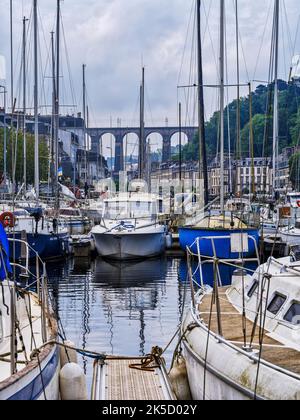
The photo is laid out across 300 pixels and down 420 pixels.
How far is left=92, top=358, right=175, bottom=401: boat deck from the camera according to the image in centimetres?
1266

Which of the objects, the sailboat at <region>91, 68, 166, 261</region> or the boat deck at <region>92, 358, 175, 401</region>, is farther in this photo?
the sailboat at <region>91, 68, 166, 261</region>

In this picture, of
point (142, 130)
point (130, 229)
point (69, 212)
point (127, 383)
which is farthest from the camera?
point (142, 130)

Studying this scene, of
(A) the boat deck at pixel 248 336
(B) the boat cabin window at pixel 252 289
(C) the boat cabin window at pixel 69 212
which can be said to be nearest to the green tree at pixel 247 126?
(C) the boat cabin window at pixel 69 212

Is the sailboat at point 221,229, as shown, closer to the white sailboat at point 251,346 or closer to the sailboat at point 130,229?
the sailboat at point 130,229

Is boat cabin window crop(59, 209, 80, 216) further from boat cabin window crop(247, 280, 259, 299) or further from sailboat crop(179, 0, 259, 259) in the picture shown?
boat cabin window crop(247, 280, 259, 299)

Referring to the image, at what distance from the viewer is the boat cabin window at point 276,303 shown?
12703 mm

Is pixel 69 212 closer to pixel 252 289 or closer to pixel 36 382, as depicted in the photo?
pixel 252 289

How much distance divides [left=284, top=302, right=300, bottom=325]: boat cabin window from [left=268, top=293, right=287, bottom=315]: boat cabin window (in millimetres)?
329

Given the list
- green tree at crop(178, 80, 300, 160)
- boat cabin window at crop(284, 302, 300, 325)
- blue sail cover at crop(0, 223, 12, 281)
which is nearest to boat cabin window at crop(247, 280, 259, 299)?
boat cabin window at crop(284, 302, 300, 325)

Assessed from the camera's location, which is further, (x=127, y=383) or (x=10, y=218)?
(x=10, y=218)

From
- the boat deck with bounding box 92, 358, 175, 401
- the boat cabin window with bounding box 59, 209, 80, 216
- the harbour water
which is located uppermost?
the boat cabin window with bounding box 59, 209, 80, 216

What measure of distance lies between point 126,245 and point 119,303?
13381mm

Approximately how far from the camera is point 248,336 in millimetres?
12281

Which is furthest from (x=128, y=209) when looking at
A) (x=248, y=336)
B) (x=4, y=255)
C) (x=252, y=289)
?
(x=248, y=336)
